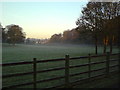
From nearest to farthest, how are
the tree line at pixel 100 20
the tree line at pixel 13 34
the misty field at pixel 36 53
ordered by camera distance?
the misty field at pixel 36 53 → the tree line at pixel 100 20 → the tree line at pixel 13 34

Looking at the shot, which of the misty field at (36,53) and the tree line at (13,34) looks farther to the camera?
the tree line at (13,34)

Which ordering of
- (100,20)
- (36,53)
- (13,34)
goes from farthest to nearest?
1. (13,34)
2. (36,53)
3. (100,20)

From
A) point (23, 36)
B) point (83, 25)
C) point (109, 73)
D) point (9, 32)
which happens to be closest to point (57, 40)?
point (23, 36)

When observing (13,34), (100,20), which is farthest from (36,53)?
(13,34)

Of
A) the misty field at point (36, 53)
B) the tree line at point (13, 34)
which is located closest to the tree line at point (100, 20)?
the misty field at point (36, 53)

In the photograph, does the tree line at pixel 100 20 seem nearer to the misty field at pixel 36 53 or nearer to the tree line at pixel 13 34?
the misty field at pixel 36 53

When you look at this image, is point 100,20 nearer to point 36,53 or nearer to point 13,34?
point 36,53

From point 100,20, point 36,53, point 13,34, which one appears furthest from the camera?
point 13,34

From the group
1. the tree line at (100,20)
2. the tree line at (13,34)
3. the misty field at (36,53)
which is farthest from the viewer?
the tree line at (13,34)

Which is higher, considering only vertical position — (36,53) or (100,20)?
(100,20)

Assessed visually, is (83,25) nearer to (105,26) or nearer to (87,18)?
(87,18)

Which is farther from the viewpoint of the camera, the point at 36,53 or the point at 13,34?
the point at 13,34

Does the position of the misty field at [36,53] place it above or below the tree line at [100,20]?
below

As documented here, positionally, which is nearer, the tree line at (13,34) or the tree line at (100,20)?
the tree line at (100,20)
